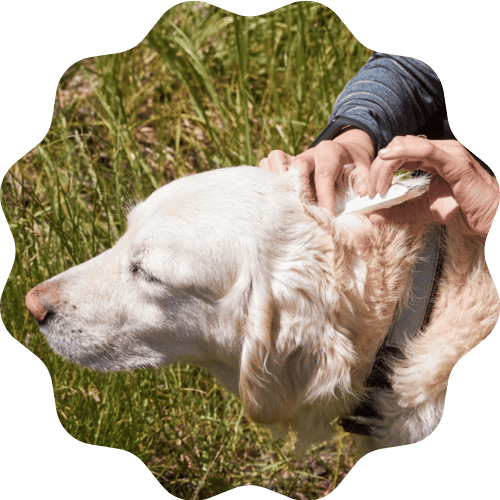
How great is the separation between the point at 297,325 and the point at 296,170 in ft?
1.32

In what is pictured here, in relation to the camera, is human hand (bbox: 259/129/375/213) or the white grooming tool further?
human hand (bbox: 259/129/375/213)

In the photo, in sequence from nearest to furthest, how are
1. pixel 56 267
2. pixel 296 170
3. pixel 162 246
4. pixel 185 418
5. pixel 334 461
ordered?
pixel 162 246 < pixel 296 170 < pixel 334 461 < pixel 56 267 < pixel 185 418

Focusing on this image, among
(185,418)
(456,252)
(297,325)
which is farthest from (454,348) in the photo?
(185,418)

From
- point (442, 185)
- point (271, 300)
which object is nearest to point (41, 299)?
point (271, 300)

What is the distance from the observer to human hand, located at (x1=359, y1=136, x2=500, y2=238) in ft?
4.16

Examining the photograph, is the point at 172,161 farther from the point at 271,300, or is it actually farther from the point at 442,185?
the point at 442,185

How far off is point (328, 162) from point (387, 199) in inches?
7.7

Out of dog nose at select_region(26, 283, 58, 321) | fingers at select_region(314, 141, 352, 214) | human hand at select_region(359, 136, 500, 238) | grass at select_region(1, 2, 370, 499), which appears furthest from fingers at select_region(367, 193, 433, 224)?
dog nose at select_region(26, 283, 58, 321)

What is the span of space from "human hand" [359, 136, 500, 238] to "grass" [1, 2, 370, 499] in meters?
0.50

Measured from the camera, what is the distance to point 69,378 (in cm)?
173

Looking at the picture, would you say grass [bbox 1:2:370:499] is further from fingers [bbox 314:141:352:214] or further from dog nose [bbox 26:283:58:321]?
fingers [bbox 314:141:352:214]

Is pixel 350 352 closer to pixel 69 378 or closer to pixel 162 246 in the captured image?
pixel 162 246

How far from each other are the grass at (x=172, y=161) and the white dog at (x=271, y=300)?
295mm

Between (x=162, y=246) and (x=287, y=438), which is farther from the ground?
(x=162, y=246)
